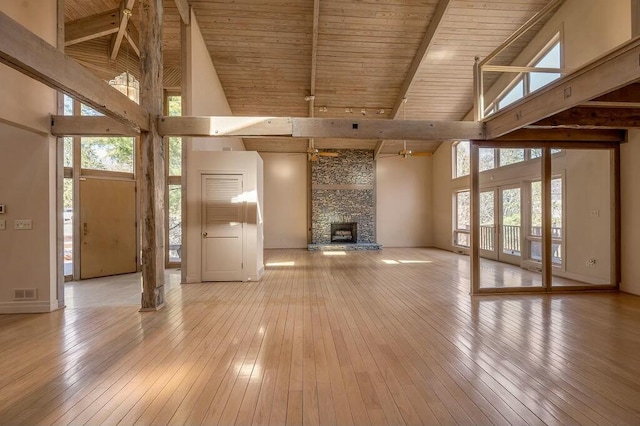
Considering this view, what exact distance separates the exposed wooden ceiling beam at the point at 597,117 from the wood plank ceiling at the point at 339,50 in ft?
11.0

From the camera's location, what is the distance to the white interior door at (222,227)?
5.60m

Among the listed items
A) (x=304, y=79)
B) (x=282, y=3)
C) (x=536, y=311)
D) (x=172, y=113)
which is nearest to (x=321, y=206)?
(x=304, y=79)

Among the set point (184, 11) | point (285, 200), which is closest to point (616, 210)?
point (184, 11)

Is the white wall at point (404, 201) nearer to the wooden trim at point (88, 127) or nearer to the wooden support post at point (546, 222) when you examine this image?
the wooden support post at point (546, 222)

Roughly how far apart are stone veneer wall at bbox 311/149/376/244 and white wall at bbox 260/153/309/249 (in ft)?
1.39

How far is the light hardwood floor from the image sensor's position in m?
1.89

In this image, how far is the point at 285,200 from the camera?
11.1 m

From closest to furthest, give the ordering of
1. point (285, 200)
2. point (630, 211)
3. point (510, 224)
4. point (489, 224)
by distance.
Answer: point (630, 211)
point (510, 224)
point (489, 224)
point (285, 200)

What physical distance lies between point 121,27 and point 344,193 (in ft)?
25.4

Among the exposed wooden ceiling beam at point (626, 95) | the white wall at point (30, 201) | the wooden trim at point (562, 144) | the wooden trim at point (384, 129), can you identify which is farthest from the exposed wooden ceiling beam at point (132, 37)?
the exposed wooden ceiling beam at point (626, 95)

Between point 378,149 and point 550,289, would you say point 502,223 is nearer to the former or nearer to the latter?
point 550,289

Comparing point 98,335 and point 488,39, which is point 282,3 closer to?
point 488,39

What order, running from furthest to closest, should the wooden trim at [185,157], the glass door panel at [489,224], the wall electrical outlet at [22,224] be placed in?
the glass door panel at [489,224] < the wooden trim at [185,157] < the wall electrical outlet at [22,224]

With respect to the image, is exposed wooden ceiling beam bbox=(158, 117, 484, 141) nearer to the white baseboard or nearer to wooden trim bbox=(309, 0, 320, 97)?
the white baseboard
